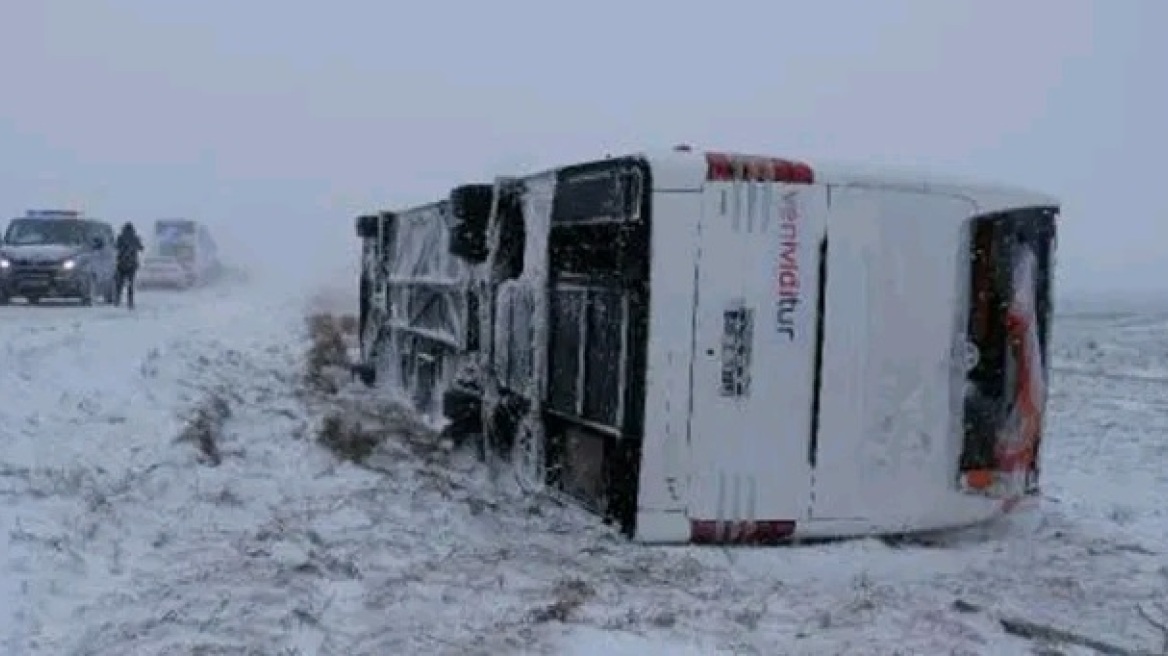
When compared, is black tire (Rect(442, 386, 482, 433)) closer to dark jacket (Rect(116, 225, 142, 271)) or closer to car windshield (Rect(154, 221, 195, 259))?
dark jacket (Rect(116, 225, 142, 271))

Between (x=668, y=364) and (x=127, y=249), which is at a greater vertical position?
(x=668, y=364)

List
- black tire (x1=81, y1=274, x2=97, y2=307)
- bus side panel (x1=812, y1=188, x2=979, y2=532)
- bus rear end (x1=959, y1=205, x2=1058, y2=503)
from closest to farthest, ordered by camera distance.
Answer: bus side panel (x1=812, y1=188, x2=979, y2=532)
bus rear end (x1=959, y1=205, x2=1058, y2=503)
black tire (x1=81, y1=274, x2=97, y2=307)

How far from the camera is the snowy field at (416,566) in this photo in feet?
19.5

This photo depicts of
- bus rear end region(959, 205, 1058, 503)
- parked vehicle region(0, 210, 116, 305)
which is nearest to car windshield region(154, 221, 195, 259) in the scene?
parked vehicle region(0, 210, 116, 305)

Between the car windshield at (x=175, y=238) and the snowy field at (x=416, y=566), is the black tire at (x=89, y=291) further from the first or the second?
the car windshield at (x=175, y=238)

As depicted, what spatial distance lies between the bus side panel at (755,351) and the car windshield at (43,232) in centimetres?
2432

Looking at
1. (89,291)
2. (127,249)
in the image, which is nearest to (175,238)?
(127,249)

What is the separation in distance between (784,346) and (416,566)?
2297 mm

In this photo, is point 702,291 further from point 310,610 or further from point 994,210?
point 310,610

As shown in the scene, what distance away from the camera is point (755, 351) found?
7.84 meters

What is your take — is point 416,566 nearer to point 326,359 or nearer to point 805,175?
point 805,175

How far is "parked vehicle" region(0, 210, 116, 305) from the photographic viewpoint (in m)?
28.2

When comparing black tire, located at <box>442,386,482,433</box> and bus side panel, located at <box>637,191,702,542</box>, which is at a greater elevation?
bus side panel, located at <box>637,191,702,542</box>

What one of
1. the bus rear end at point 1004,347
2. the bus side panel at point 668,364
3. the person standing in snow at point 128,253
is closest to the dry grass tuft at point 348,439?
the bus side panel at point 668,364
